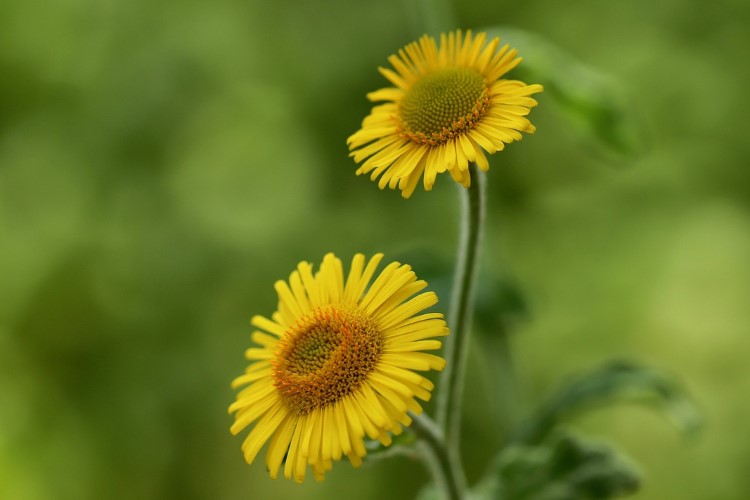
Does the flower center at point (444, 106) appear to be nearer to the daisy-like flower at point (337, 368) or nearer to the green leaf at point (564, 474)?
the daisy-like flower at point (337, 368)

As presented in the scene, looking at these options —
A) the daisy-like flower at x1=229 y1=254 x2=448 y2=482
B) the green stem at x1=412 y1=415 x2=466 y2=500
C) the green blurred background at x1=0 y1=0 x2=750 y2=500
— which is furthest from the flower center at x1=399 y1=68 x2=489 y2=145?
the green blurred background at x1=0 y1=0 x2=750 y2=500

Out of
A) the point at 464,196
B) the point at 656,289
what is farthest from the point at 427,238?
the point at 464,196

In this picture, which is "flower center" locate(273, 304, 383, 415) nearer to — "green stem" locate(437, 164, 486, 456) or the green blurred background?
"green stem" locate(437, 164, 486, 456)

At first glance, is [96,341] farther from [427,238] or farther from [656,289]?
[656,289]

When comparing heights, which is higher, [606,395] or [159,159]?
[159,159]

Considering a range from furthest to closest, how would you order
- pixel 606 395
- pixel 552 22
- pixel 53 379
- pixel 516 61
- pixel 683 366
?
pixel 552 22 < pixel 53 379 < pixel 683 366 < pixel 606 395 < pixel 516 61

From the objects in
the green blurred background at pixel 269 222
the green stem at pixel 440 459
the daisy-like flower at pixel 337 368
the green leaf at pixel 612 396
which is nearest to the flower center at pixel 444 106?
the daisy-like flower at pixel 337 368

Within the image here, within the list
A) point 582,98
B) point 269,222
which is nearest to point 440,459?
point 582,98
